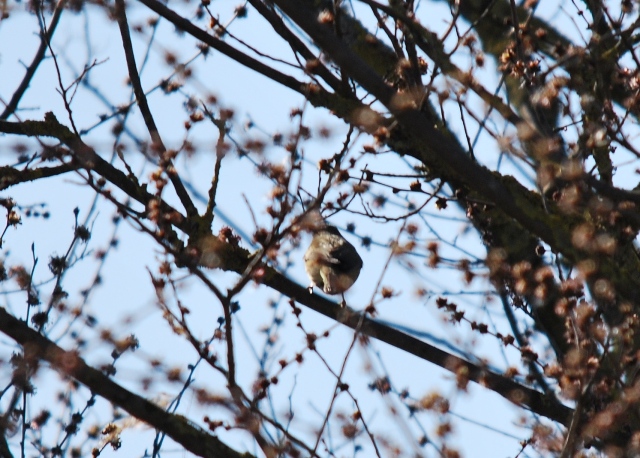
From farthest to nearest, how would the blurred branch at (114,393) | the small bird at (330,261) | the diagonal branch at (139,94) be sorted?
the small bird at (330,261) < the diagonal branch at (139,94) < the blurred branch at (114,393)

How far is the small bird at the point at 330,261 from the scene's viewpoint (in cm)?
619

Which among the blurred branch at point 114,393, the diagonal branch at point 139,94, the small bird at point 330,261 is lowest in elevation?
the blurred branch at point 114,393

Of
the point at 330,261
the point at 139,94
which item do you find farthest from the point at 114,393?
the point at 330,261

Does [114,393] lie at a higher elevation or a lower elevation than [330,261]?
lower

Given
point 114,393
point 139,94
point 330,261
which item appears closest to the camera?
point 114,393

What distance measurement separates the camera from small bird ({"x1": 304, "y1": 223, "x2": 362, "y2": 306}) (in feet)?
20.3

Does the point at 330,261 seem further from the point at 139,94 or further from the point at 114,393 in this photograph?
the point at 114,393

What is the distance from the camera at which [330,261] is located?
636 centimetres

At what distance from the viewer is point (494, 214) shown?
4910 millimetres

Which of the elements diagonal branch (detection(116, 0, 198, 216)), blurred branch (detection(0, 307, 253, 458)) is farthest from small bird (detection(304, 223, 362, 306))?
blurred branch (detection(0, 307, 253, 458))

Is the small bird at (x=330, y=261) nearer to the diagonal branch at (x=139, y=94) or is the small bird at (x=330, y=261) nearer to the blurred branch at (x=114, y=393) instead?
the diagonal branch at (x=139, y=94)

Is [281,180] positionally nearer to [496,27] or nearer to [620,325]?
[620,325]

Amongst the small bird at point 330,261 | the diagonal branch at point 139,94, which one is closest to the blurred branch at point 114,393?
the diagonal branch at point 139,94

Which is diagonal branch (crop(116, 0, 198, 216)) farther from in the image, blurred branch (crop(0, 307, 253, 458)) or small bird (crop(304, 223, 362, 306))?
small bird (crop(304, 223, 362, 306))
